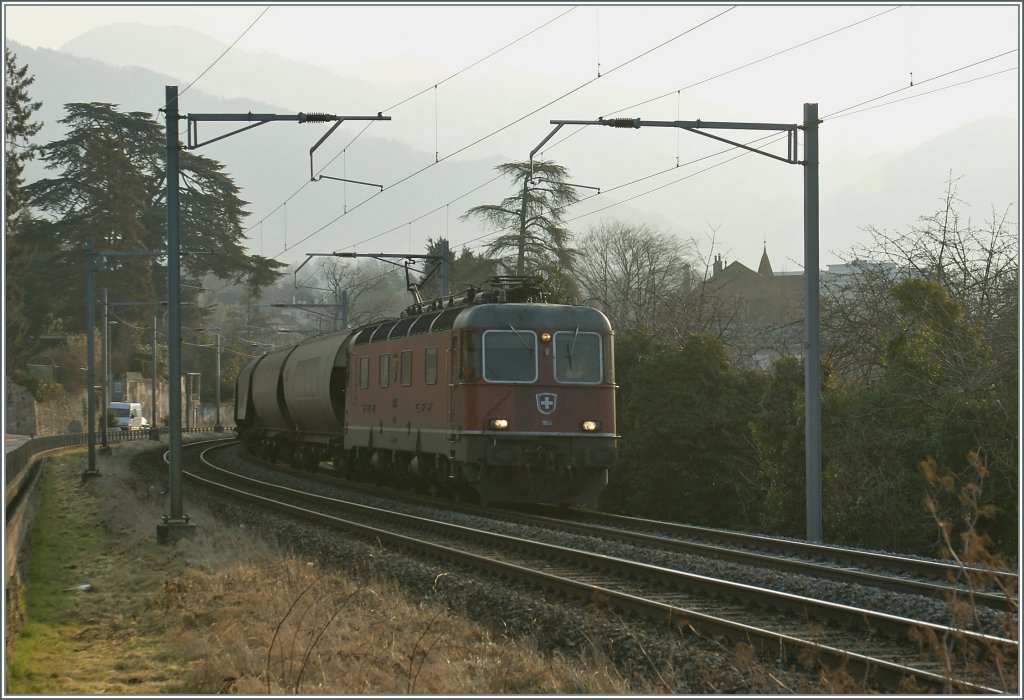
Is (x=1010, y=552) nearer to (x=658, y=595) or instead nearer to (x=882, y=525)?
(x=882, y=525)

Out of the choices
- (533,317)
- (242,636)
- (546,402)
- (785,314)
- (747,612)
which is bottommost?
(242,636)

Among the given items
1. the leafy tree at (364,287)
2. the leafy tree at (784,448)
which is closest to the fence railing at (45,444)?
the leafy tree at (784,448)

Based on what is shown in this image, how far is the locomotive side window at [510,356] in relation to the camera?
1997 cm

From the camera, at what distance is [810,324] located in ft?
56.1

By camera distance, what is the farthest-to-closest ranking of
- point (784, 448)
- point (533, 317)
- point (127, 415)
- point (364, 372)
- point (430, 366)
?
point (127, 415) < point (364, 372) < point (430, 366) < point (784, 448) < point (533, 317)

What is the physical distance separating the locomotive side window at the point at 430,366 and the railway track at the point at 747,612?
4.15 m

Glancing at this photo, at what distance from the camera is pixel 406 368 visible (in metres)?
23.3

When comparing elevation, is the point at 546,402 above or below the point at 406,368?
below

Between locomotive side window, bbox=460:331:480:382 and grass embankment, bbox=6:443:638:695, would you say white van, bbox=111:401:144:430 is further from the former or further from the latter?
grass embankment, bbox=6:443:638:695

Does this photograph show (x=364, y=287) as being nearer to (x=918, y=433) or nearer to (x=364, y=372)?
(x=364, y=372)

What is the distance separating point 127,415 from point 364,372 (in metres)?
47.5

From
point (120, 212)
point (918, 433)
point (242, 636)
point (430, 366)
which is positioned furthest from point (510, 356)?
point (120, 212)

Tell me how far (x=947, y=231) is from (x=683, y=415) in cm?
606

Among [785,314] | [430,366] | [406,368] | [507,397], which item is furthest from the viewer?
[785,314]
